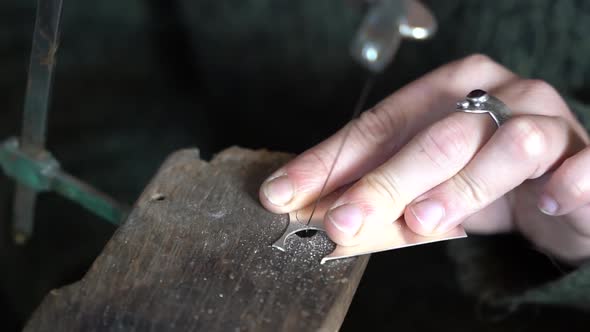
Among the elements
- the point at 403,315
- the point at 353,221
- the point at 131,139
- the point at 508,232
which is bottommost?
the point at 403,315

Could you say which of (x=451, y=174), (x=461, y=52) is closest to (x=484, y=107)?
(x=451, y=174)

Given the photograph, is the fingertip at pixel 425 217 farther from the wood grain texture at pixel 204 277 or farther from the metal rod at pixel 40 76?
the metal rod at pixel 40 76

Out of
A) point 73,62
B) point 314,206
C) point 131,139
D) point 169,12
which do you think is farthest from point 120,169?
point 314,206

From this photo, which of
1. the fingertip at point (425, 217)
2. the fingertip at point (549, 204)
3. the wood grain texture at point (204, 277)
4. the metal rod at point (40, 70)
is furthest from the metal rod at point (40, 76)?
the fingertip at point (549, 204)

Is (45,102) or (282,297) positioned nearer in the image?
(282,297)

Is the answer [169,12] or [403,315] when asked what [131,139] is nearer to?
[169,12]

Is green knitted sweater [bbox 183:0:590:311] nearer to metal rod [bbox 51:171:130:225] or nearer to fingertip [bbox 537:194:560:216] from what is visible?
fingertip [bbox 537:194:560:216]
